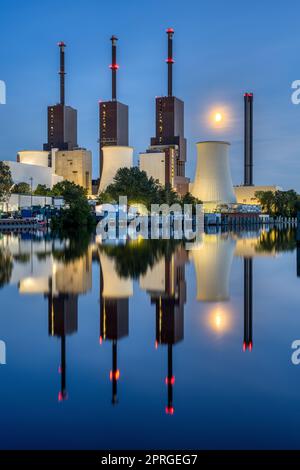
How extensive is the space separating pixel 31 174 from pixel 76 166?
25.4 m

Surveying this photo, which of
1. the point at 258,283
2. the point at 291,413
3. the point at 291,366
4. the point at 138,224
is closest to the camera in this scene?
the point at 291,413

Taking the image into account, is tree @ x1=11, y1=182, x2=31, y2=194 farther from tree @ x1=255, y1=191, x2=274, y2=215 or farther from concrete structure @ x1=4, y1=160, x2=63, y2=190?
tree @ x1=255, y1=191, x2=274, y2=215

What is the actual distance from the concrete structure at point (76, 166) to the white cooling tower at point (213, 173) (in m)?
36.4

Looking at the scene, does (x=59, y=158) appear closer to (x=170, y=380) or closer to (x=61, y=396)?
(x=170, y=380)

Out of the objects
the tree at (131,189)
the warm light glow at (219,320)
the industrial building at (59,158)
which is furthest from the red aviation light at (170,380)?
the industrial building at (59,158)

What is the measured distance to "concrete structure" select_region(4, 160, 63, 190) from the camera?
65.1 metres

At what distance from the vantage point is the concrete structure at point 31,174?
6512cm

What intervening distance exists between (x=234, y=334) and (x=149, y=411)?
2.22 metres

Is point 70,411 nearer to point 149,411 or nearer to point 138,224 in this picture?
point 149,411

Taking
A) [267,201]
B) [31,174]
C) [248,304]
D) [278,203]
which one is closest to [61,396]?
[248,304]

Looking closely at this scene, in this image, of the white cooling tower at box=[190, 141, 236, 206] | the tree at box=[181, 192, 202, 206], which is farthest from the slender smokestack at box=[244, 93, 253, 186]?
the tree at box=[181, 192, 202, 206]

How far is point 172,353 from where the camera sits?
15.2 feet

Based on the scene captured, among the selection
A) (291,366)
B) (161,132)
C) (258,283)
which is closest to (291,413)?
(291,366)

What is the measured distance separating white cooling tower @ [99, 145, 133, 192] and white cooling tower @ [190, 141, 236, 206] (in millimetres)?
8444
